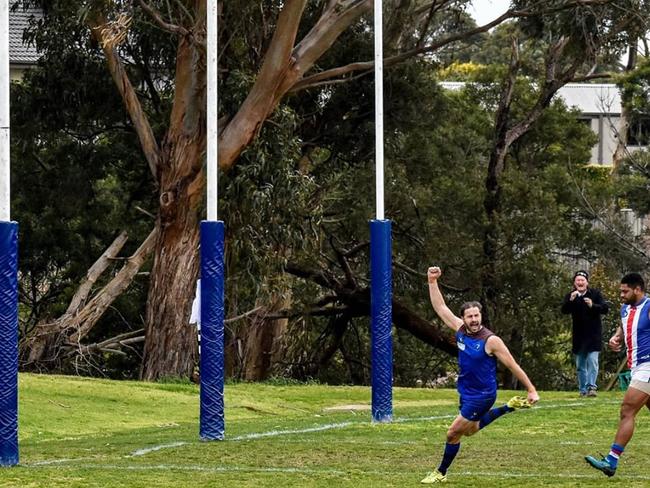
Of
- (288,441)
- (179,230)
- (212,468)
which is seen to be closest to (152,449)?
(288,441)

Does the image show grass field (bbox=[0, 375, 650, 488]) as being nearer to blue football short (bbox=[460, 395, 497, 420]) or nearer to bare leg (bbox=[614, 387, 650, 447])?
bare leg (bbox=[614, 387, 650, 447])

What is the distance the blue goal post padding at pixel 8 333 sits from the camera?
13234 mm

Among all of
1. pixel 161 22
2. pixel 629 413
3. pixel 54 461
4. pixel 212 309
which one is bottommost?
pixel 54 461

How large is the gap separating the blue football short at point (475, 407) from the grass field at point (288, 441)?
58 cm

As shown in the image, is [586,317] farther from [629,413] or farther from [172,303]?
[172,303]

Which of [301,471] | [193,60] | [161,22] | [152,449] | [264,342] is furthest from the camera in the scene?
[264,342]

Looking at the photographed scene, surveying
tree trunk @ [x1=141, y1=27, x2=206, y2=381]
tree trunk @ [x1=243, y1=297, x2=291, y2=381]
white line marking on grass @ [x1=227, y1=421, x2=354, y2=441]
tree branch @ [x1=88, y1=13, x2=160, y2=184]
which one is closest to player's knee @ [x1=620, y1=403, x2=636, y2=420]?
white line marking on grass @ [x1=227, y1=421, x2=354, y2=441]

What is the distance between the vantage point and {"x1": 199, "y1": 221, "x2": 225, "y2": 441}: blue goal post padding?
1570 cm

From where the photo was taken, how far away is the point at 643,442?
15.9 m

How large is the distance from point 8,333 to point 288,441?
13.6 feet

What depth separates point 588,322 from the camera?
71.2 ft

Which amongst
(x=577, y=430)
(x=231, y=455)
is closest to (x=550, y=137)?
(x=577, y=430)

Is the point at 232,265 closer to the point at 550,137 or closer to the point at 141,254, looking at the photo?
the point at 141,254

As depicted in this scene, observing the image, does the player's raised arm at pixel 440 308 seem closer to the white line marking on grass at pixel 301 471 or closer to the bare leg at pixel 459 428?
the bare leg at pixel 459 428
